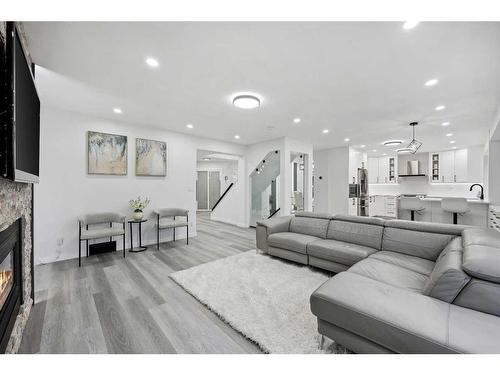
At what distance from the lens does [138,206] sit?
406cm

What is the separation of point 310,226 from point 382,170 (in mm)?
6716

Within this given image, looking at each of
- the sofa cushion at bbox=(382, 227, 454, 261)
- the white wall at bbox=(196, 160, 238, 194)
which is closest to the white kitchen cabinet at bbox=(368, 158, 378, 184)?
the white wall at bbox=(196, 160, 238, 194)

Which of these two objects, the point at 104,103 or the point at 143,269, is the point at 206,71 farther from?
the point at 143,269

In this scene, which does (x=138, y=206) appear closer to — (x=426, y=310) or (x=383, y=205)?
(x=426, y=310)

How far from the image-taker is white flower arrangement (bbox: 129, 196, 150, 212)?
4.06 meters

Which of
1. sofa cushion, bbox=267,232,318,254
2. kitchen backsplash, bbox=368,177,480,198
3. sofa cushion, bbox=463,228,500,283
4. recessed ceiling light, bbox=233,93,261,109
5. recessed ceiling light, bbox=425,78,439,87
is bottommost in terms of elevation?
sofa cushion, bbox=267,232,318,254

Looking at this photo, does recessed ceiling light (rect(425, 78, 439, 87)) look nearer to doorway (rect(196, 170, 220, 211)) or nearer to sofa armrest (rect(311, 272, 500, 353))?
sofa armrest (rect(311, 272, 500, 353))

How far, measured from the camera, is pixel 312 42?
1.88m

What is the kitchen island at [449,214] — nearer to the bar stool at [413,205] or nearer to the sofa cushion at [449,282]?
the bar stool at [413,205]

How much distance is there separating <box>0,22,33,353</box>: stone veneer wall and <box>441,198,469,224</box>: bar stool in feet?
21.6

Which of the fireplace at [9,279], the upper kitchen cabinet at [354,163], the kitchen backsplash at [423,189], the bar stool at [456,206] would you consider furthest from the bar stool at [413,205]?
the fireplace at [9,279]

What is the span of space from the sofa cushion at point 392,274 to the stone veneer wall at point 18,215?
8.91 ft

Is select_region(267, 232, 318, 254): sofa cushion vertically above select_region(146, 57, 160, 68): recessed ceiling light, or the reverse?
select_region(146, 57, 160, 68): recessed ceiling light
